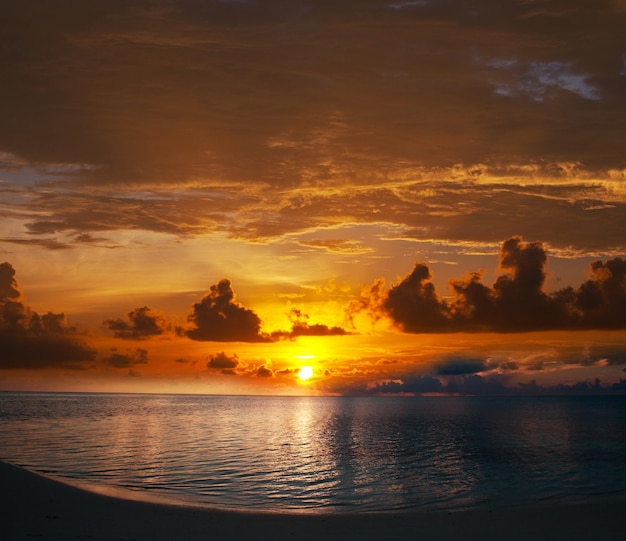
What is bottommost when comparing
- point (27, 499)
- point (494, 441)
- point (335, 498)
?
point (494, 441)

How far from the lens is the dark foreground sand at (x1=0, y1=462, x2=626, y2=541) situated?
2161cm

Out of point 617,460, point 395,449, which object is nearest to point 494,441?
point 395,449

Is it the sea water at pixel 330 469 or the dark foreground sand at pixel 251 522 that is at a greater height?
the dark foreground sand at pixel 251 522

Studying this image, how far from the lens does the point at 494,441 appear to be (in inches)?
3113

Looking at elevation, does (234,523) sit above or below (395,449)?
above

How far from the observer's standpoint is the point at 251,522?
25.0 metres

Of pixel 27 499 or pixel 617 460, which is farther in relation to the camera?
pixel 617 460

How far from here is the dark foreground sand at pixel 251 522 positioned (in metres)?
21.6

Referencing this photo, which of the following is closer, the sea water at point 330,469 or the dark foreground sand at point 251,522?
the dark foreground sand at point 251,522

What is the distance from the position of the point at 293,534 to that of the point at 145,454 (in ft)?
118

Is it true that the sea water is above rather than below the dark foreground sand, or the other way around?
below

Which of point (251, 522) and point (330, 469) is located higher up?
point (251, 522)

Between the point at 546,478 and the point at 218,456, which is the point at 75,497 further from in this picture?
the point at 546,478

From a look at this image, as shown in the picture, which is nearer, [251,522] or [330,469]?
[251,522]
